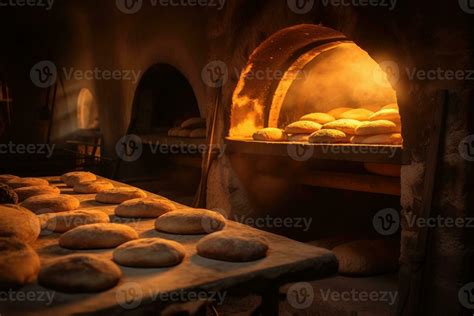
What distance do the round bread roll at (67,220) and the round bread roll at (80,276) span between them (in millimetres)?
732

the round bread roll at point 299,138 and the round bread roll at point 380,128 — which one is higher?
the round bread roll at point 380,128

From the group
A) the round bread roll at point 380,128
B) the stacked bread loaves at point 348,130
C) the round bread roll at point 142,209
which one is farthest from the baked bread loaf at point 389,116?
the round bread roll at point 142,209

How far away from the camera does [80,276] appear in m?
1.60

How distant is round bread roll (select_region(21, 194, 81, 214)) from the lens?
2777 millimetres

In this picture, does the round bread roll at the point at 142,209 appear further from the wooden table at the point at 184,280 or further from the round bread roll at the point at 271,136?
the round bread roll at the point at 271,136

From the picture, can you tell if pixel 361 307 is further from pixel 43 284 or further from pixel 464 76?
pixel 43 284

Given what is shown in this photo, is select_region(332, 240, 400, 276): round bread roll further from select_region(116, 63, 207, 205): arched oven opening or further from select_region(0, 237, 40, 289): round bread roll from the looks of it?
select_region(116, 63, 207, 205): arched oven opening

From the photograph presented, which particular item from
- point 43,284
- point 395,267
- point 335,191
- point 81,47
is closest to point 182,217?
point 43,284

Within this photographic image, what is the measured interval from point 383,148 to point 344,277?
1274 mm

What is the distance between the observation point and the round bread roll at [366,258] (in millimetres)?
3639

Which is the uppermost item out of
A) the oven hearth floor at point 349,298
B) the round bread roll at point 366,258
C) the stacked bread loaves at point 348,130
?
the stacked bread loaves at point 348,130

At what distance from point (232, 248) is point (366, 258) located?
2.12 metres

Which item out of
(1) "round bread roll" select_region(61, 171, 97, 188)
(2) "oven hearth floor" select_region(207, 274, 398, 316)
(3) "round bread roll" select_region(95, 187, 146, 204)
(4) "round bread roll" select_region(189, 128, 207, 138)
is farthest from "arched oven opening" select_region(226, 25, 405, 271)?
(1) "round bread roll" select_region(61, 171, 97, 188)

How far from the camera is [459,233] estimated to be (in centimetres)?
251
